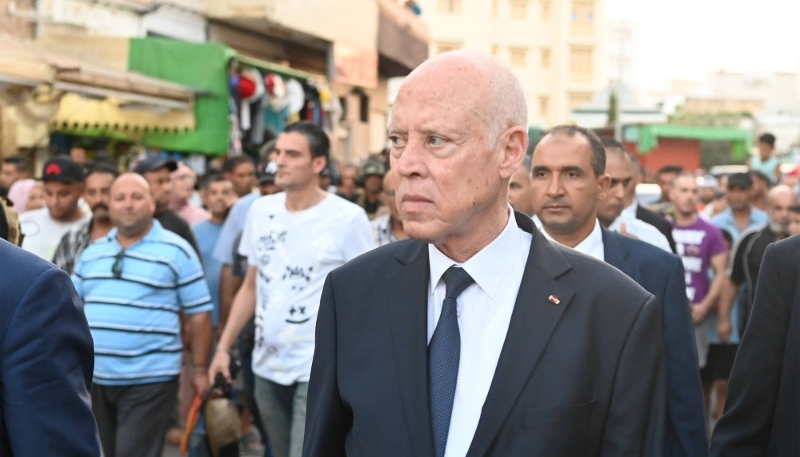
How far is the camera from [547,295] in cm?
288

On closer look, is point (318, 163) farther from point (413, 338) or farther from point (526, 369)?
point (526, 369)

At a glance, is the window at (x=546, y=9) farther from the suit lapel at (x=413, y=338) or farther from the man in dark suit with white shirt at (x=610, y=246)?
the suit lapel at (x=413, y=338)

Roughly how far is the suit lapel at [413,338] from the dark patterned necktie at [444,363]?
0.04m

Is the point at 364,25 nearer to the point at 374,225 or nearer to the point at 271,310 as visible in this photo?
the point at 374,225

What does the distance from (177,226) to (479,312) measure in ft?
18.6

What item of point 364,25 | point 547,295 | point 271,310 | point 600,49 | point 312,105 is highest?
point 600,49

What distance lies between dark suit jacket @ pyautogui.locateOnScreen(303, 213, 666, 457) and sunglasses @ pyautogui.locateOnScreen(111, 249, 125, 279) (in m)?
3.69

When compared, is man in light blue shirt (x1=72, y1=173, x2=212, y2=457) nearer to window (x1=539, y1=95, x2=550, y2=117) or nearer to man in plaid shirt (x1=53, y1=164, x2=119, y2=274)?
man in plaid shirt (x1=53, y1=164, x2=119, y2=274)

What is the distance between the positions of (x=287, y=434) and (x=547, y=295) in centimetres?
368

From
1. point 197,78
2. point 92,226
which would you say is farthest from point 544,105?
point 92,226

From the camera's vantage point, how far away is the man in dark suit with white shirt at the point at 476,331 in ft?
9.07

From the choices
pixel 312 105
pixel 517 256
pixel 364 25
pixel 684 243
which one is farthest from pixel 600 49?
pixel 517 256

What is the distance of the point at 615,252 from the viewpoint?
16.0 feet

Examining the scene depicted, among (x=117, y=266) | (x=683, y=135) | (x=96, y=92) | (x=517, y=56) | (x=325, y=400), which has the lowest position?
(x=325, y=400)
